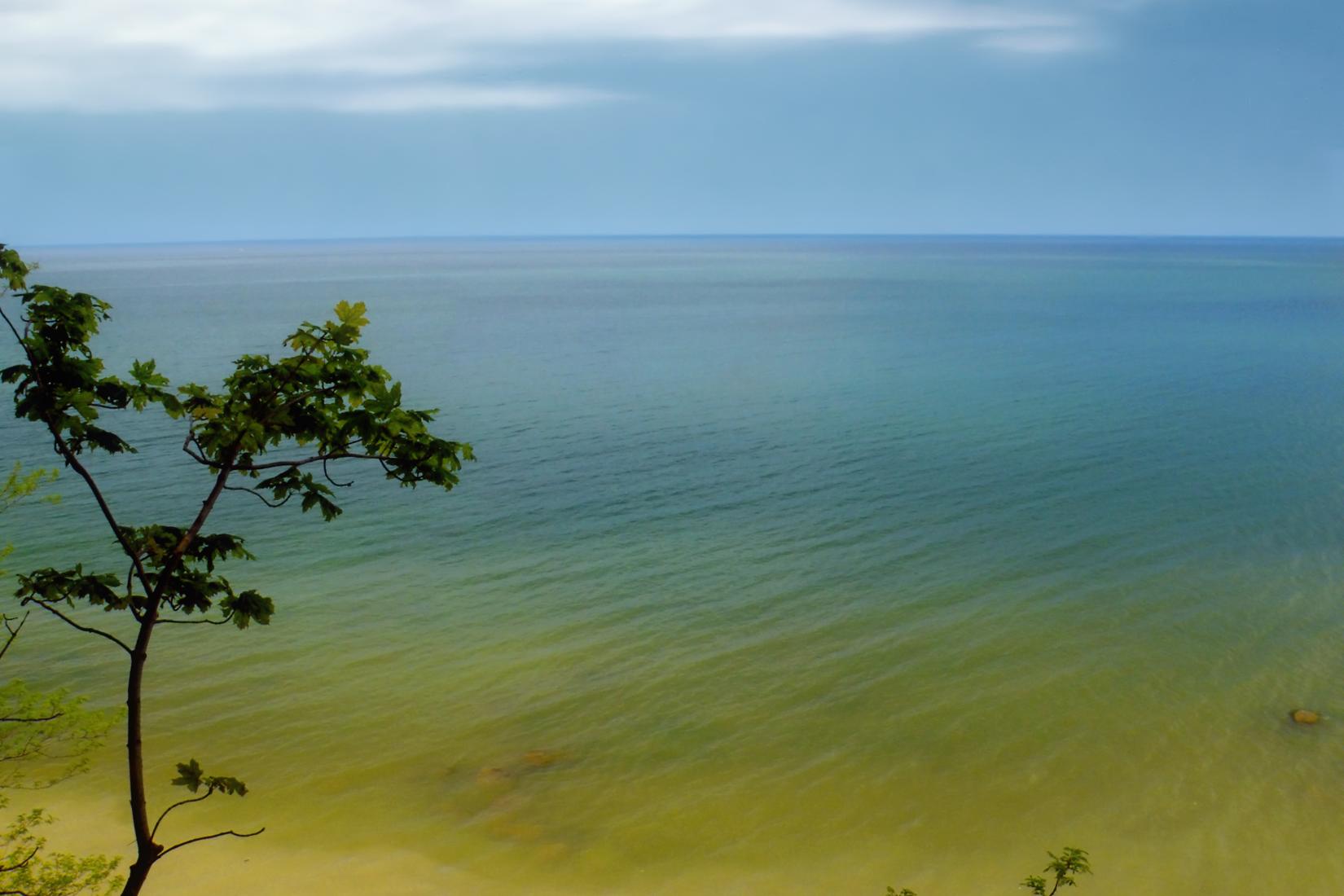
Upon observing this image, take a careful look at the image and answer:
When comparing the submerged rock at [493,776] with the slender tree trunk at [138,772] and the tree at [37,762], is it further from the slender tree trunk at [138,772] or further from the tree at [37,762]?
the slender tree trunk at [138,772]

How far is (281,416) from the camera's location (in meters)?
7.73

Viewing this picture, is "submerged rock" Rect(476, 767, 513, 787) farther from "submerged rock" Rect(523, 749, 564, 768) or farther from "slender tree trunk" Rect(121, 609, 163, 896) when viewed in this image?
"slender tree trunk" Rect(121, 609, 163, 896)

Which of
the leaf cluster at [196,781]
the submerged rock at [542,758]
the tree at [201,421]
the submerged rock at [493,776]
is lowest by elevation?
the submerged rock at [493,776]

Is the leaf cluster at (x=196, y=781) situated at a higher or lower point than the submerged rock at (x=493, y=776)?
higher

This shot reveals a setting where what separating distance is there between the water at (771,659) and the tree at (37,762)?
654 millimetres

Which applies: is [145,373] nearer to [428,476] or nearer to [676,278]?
[428,476]

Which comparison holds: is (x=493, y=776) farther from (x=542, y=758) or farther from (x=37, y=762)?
(x=37, y=762)

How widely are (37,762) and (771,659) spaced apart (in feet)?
42.7

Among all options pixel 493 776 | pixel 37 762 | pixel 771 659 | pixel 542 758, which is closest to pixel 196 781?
pixel 493 776

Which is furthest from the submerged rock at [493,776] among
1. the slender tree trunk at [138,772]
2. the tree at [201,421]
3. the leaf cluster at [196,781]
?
the slender tree trunk at [138,772]

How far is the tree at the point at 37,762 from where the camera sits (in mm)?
10984

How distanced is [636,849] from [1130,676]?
35.6 ft

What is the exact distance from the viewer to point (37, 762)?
1723 centimetres

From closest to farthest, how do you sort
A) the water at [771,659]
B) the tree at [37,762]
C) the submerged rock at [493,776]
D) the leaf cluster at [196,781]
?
the leaf cluster at [196,781] → the tree at [37,762] → the water at [771,659] → the submerged rock at [493,776]
